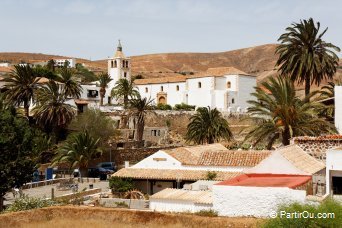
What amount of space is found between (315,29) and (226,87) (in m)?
34.1

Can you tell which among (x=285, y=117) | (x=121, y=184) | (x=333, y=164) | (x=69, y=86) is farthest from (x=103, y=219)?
(x=69, y=86)

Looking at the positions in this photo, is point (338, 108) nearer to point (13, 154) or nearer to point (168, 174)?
point (168, 174)

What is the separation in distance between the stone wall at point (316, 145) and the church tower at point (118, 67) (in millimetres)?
59066

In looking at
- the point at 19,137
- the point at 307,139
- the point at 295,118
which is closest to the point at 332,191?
the point at 307,139

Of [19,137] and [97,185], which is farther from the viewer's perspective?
[97,185]

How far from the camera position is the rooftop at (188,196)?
777 inches

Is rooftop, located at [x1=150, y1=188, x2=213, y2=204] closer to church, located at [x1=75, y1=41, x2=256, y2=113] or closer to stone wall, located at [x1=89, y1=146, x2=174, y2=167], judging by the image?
stone wall, located at [x1=89, y1=146, x2=174, y2=167]

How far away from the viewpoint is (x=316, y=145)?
76.7 ft

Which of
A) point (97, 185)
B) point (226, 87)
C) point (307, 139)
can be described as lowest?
point (97, 185)

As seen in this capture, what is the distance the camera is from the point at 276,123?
2720 centimetres

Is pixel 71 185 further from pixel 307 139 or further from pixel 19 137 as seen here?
pixel 307 139

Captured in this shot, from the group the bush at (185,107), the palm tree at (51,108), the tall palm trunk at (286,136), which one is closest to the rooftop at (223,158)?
the tall palm trunk at (286,136)

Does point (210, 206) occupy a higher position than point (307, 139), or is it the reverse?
point (307, 139)

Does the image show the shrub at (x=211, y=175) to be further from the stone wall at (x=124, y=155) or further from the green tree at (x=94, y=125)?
the green tree at (x=94, y=125)
